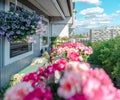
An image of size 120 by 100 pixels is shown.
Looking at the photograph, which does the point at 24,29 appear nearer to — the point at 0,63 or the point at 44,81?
the point at 0,63

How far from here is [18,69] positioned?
309 inches

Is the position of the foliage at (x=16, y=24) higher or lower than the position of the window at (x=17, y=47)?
higher

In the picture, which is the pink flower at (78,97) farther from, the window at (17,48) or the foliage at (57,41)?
the foliage at (57,41)

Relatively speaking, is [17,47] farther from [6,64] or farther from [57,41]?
[57,41]

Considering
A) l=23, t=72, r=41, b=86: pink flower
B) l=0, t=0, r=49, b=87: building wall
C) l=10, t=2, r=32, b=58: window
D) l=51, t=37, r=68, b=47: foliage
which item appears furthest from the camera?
l=51, t=37, r=68, b=47: foliage

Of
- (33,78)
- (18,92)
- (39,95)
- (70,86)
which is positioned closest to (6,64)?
(33,78)

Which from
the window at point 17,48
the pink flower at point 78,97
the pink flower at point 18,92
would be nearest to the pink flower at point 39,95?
the pink flower at point 18,92

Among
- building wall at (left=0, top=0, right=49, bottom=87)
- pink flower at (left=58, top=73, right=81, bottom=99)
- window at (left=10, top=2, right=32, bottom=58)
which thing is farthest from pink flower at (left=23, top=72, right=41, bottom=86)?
Result: window at (left=10, top=2, right=32, bottom=58)

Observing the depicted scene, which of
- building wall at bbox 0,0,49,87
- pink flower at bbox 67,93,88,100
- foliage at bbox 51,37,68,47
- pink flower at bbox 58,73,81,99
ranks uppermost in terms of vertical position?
foliage at bbox 51,37,68,47

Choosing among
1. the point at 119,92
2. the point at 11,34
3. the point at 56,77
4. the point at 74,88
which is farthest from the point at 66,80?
the point at 11,34

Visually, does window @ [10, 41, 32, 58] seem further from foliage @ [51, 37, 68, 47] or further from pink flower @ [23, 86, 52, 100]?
foliage @ [51, 37, 68, 47]

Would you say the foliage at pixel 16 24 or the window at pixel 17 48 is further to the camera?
the window at pixel 17 48

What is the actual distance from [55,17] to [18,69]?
9886 millimetres

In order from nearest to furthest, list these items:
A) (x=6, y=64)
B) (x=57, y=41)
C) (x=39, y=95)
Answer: (x=39, y=95) < (x=6, y=64) < (x=57, y=41)
